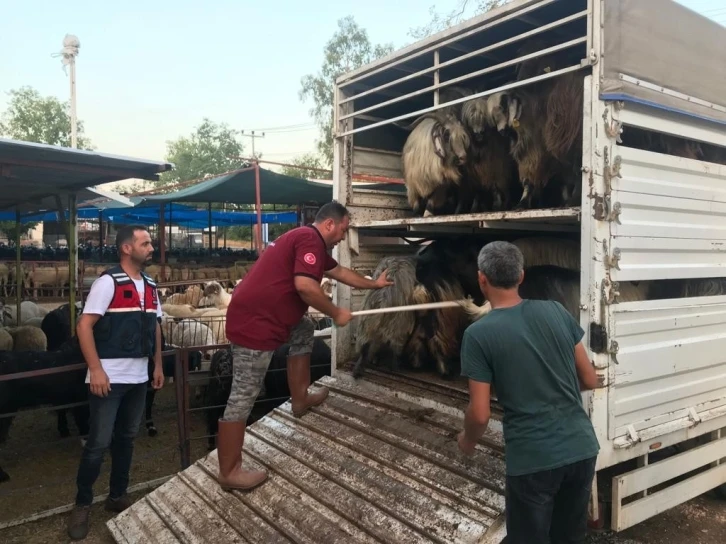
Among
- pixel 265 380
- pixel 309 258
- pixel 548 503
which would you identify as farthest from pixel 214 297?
pixel 548 503

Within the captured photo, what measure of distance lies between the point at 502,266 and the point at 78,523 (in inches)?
150

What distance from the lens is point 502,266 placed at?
2578 mm

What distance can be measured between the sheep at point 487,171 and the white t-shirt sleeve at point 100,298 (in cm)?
306

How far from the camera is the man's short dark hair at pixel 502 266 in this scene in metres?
2.58

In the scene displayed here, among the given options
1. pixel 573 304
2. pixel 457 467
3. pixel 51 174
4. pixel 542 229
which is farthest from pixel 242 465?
pixel 51 174

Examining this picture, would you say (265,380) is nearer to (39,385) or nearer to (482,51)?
(39,385)

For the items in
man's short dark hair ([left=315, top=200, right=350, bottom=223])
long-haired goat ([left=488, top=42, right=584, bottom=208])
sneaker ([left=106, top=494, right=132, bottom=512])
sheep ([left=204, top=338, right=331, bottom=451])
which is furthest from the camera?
sheep ([left=204, top=338, right=331, bottom=451])

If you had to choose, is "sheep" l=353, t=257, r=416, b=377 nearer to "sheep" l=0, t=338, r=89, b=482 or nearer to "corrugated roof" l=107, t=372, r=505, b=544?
"corrugated roof" l=107, t=372, r=505, b=544

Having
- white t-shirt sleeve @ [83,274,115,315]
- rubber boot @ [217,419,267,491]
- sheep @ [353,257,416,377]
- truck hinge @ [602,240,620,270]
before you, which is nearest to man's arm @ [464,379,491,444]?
truck hinge @ [602,240,620,270]

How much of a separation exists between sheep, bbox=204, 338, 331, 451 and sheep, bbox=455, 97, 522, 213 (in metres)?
2.61

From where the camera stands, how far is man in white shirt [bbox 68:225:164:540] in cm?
404

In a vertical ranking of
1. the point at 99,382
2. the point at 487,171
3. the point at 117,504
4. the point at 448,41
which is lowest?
the point at 117,504

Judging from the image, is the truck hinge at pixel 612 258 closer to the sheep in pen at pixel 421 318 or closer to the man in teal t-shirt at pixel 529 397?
the man in teal t-shirt at pixel 529 397

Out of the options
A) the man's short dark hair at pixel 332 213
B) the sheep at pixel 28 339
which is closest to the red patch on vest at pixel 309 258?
the man's short dark hair at pixel 332 213
